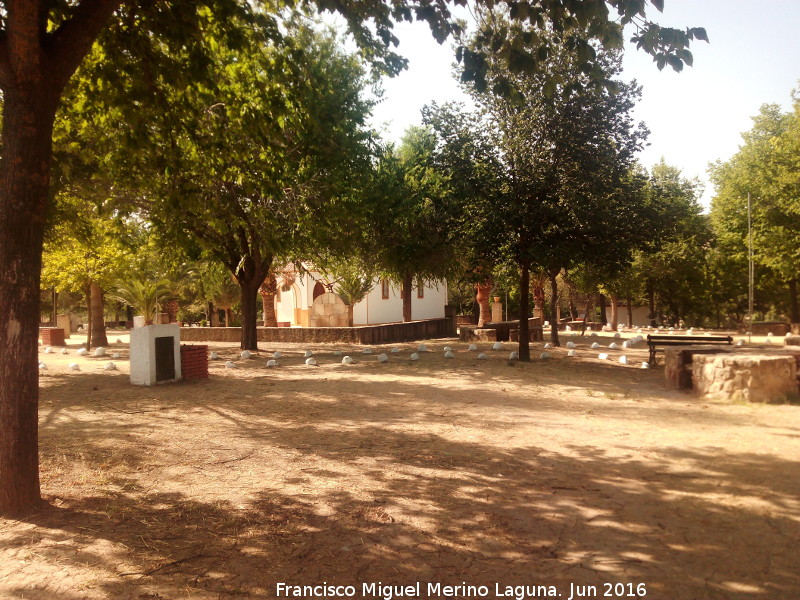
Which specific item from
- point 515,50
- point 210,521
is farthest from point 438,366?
point 210,521

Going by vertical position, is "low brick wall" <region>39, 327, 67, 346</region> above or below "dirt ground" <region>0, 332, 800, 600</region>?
above

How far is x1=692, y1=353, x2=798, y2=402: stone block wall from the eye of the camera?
30.9 feet

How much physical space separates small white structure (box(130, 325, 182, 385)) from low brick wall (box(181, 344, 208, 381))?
0.29m

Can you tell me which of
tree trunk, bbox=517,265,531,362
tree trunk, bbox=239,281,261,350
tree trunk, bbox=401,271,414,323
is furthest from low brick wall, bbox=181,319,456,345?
tree trunk, bbox=517,265,531,362

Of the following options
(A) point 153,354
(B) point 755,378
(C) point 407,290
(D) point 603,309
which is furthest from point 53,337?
(D) point 603,309

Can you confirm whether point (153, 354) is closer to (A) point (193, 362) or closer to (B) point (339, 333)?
(A) point (193, 362)

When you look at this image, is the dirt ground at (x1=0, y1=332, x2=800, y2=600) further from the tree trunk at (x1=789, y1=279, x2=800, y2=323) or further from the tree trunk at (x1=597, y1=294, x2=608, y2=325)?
the tree trunk at (x1=597, y1=294, x2=608, y2=325)

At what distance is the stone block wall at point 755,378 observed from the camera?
942 centimetres

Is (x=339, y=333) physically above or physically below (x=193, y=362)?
above

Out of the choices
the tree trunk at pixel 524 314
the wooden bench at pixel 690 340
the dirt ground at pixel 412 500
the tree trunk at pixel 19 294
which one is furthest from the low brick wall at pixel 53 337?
the tree trunk at pixel 19 294

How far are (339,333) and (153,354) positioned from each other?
13.9m

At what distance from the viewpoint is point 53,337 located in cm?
2502

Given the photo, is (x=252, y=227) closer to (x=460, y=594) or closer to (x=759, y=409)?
(x=759, y=409)

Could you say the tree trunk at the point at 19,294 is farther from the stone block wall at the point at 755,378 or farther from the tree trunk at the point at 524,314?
the tree trunk at the point at 524,314
